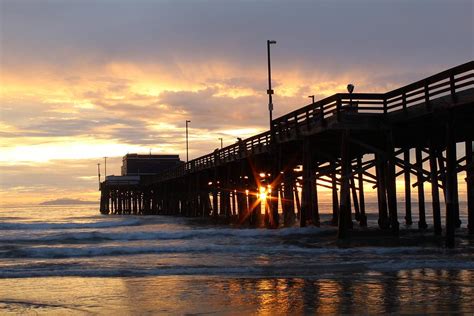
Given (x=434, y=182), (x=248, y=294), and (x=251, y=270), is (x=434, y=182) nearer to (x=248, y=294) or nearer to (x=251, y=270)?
(x=251, y=270)

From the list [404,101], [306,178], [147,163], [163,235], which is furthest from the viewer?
[147,163]

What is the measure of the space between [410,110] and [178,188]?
145 feet

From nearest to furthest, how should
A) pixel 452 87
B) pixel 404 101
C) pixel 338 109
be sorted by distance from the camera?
1. pixel 452 87
2. pixel 404 101
3. pixel 338 109

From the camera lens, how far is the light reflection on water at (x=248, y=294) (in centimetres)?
920

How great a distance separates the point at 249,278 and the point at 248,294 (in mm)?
2068

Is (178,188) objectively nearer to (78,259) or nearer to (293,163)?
(293,163)

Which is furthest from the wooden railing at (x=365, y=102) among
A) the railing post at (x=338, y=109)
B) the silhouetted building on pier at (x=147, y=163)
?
the silhouetted building on pier at (x=147, y=163)

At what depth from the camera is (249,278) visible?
12.5 meters

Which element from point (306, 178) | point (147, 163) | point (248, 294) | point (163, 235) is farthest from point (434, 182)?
point (147, 163)

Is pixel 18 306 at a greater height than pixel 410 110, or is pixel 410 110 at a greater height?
pixel 410 110

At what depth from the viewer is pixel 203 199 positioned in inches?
1901

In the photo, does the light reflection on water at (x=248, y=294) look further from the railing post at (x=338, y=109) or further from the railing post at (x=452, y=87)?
the railing post at (x=338, y=109)

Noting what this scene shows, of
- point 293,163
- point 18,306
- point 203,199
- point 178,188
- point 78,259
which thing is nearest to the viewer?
point 18,306

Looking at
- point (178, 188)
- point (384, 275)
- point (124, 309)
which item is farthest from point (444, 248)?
point (178, 188)
